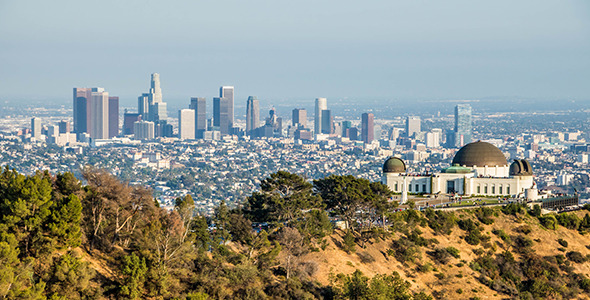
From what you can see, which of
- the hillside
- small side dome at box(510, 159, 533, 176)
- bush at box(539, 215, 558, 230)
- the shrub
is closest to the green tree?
the hillside

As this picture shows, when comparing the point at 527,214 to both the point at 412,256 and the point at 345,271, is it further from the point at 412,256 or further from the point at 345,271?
the point at 345,271

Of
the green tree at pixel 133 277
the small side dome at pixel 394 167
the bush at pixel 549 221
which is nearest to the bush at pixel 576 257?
the bush at pixel 549 221

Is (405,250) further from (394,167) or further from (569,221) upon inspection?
(394,167)

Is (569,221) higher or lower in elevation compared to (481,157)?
lower

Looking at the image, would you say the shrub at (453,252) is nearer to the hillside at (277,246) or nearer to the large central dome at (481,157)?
the hillside at (277,246)

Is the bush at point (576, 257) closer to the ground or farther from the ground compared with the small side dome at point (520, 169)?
closer to the ground

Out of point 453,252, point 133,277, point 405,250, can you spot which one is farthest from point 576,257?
point 133,277

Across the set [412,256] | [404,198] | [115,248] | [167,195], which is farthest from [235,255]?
[167,195]

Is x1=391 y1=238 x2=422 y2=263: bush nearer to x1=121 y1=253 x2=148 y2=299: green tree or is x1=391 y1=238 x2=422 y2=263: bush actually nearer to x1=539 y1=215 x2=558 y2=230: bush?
x1=539 y1=215 x2=558 y2=230: bush

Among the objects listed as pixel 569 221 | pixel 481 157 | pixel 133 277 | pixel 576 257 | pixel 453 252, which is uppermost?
pixel 481 157
